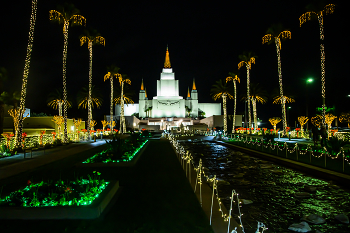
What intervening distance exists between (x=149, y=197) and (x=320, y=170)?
22.4 ft

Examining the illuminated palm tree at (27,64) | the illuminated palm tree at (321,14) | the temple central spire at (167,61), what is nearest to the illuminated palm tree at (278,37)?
the illuminated palm tree at (321,14)

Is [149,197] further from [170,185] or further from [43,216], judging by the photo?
[43,216]

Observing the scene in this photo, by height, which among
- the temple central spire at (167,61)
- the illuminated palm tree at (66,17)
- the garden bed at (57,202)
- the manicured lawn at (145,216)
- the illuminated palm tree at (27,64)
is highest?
the temple central spire at (167,61)

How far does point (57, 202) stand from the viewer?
5.17 meters

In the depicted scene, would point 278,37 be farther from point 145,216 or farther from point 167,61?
point 167,61

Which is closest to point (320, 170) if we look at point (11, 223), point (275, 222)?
point (275, 222)

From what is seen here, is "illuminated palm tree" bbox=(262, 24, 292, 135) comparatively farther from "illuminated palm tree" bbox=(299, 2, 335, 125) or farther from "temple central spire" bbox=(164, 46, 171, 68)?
"temple central spire" bbox=(164, 46, 171, 68)

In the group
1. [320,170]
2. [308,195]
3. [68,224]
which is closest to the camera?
[68,224]

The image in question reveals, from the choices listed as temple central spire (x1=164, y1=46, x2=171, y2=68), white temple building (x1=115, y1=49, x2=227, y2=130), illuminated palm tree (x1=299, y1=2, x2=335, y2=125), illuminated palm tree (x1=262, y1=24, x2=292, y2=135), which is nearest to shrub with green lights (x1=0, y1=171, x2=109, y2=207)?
illuminated palm tree (x1=299, y1=2, x2=335, y2=125)

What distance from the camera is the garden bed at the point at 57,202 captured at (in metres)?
4.76

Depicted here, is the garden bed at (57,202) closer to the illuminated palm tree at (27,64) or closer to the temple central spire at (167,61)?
the illuminated palm tree at (27,64)

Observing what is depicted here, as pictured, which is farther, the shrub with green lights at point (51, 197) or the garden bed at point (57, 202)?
the shrub with green lights at point (51, 197)

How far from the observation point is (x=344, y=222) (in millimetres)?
5184

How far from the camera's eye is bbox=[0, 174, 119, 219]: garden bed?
187 inches
